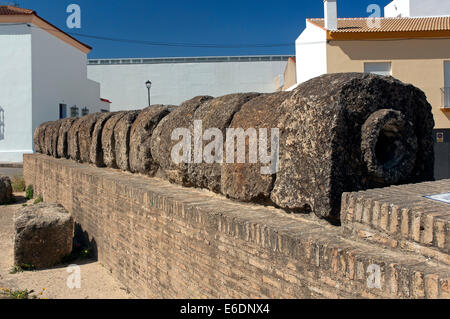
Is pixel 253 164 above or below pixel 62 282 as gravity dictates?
above

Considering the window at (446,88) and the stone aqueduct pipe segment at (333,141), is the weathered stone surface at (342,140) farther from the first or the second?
the window at (446,88)

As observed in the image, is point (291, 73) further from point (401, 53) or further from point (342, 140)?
point (342, 140)

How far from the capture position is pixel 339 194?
2.22 meters

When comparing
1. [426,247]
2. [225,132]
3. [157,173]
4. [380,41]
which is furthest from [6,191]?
[380,41]

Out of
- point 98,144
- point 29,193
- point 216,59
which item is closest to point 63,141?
point 98,144

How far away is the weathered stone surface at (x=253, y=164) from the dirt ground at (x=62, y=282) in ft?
6.23

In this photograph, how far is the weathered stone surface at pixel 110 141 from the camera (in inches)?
216

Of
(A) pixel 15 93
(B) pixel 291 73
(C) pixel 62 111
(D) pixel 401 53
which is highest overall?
(B) pixel 291 73

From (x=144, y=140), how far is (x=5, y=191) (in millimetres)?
6347

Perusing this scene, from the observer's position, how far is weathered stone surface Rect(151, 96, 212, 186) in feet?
12.4

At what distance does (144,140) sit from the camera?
460cm

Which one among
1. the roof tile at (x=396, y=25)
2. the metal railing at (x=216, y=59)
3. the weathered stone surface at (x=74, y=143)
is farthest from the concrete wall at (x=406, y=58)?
the metal railing at (x=216, y=59)

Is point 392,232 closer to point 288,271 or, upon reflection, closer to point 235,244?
point 288,271

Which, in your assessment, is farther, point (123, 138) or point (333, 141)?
point (123, 138)
